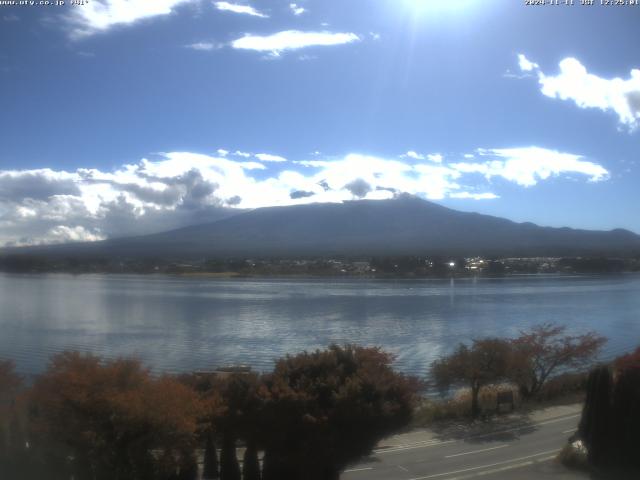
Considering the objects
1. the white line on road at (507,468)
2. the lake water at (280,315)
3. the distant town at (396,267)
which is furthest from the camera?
the distant town at (396,267)

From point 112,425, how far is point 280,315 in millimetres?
22620

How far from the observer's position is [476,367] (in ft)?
49.9

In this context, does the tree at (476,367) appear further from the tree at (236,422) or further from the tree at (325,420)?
the tree at (236,422)

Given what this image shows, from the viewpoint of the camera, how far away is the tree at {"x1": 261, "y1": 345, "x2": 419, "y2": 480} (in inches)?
308

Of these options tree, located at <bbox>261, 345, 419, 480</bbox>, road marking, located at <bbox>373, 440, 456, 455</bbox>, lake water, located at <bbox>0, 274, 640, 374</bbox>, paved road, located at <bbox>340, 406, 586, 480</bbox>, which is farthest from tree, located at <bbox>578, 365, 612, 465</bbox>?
lake water, located at <bbox>0, 274, 640, 374</bbox>

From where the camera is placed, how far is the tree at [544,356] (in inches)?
649

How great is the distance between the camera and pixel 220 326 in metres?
26.2

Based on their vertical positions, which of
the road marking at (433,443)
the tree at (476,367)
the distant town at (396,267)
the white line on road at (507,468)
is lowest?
the road marking at (433,443)

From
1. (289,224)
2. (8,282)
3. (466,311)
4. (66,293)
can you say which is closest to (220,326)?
(466,311)

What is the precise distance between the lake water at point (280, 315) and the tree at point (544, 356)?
9.28ft

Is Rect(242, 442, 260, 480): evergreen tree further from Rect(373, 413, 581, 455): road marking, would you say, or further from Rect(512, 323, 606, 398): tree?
Rect(512, 323, 606, 398): tree

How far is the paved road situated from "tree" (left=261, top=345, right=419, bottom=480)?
882mm

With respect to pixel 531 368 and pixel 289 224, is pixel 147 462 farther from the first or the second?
pixel 289 224

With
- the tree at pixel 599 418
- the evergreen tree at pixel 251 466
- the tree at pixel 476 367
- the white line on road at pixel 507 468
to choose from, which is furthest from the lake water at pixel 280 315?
the tree at pixel 599 418
